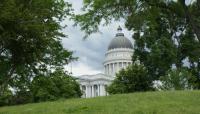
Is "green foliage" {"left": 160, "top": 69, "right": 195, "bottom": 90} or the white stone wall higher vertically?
the white stone wall

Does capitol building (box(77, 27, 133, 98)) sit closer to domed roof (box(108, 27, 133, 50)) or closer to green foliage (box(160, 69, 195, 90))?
domed roof (box(108, 27, 133, 50))

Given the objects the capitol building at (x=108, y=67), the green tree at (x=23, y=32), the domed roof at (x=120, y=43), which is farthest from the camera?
the domed roof at (x=120, y=43)

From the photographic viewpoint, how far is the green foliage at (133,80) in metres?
68.6

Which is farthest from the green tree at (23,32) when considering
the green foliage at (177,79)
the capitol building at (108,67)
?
the capitol building at (108,67)

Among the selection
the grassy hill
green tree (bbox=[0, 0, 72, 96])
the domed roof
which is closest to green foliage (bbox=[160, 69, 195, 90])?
green tree (bbox=[0, 0, 72, 96])

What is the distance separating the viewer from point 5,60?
116 ft

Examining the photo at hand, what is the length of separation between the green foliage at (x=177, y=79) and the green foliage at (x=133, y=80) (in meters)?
7.01

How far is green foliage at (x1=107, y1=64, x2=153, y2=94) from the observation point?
6856cm

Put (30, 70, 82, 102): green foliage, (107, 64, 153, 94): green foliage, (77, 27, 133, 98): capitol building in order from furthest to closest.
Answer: (77, 27, 133, 98): capitol building < (107, 64, 153, 94): green foliage < (30, 70, 82, 102): green foliage

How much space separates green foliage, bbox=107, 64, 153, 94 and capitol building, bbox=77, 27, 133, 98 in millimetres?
79920

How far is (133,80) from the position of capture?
74.4m

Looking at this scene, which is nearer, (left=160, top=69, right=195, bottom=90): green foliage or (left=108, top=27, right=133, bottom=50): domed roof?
(left=160, top=69, right=195, bottom=90): green foliage

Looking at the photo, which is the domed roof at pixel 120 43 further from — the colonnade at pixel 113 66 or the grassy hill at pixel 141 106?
the grassy hill at pixel 141 106

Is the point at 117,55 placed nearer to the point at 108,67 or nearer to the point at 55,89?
the point at 108,67
